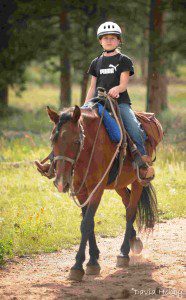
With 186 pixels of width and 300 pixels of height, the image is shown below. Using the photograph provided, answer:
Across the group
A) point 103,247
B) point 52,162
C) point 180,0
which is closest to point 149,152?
point 103,247

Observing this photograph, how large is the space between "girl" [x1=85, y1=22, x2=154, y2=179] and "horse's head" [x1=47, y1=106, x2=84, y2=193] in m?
1.06

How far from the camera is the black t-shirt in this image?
821 cm

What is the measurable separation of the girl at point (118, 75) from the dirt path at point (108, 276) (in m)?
1.21

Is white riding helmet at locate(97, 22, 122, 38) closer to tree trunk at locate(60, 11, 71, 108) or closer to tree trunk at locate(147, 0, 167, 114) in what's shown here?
tree trunk at locate(147, 0, 167, 114)

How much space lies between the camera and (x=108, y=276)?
777cm

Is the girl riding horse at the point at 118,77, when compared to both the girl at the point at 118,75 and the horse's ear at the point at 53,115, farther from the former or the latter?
the horse's ear at the point at 53,115

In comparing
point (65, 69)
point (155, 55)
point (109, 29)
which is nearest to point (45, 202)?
point (109, 29)

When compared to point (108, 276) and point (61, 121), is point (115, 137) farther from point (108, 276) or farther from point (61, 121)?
point (108, 276)

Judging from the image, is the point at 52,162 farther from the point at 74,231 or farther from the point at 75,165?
the point at 74,231

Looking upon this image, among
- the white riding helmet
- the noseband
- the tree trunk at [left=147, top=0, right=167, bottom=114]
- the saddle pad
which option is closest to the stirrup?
the saddle pad

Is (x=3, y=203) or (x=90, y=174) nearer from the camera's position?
(x=90, y=174)

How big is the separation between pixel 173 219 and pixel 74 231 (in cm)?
198

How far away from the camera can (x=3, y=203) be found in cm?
1154

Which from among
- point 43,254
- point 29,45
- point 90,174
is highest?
point 29,45
